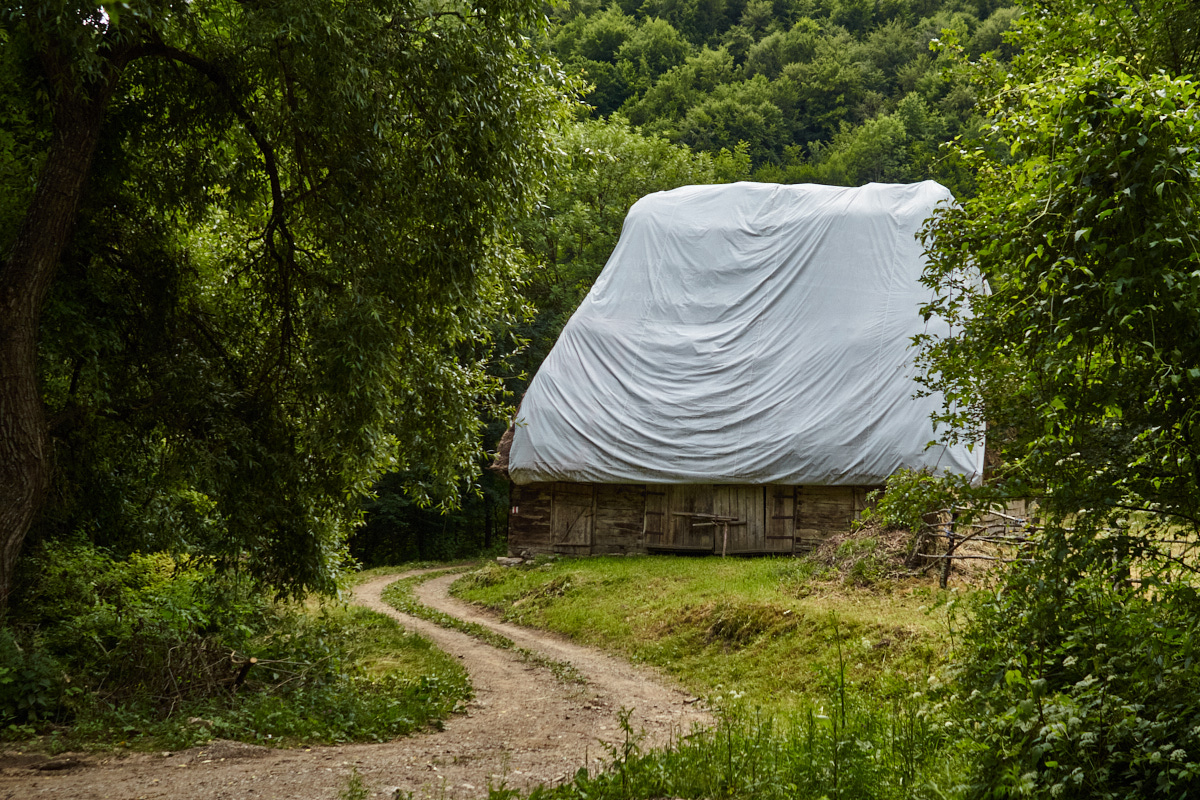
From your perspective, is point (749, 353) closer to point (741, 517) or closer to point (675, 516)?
point (741, 517)

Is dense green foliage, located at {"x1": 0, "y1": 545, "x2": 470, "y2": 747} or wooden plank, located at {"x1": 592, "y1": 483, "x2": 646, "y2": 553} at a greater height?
wooden plank, located at {"x1": 592, "y1": 483, "x2": 646, "y2": 553}

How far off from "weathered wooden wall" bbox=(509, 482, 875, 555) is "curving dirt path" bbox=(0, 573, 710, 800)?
30.2ft

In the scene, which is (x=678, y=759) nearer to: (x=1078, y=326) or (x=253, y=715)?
(x=1078, y=326)

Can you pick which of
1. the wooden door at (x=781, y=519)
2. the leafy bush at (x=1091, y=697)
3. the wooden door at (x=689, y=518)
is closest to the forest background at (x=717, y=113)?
the wooden door at (x=689, y=518)

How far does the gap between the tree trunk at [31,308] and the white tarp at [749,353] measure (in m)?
13.7

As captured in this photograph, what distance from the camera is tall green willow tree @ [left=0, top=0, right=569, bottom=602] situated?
24.0ft

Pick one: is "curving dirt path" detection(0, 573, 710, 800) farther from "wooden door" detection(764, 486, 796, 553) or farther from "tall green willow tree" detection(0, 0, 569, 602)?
"wooden door" detection(764, 486, 796, 553)

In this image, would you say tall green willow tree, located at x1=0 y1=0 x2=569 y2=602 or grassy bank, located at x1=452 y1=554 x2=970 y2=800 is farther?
tall green willow tree, located at x1=0 y1=0 x2=569 y2=602

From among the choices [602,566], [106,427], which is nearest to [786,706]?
[106,427]

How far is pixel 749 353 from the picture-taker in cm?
2059

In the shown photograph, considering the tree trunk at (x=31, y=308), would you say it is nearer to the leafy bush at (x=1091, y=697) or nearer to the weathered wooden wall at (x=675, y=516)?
the leafy bush at (x=1091, y=697)

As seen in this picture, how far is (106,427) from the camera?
8820 mm

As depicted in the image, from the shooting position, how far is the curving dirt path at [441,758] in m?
5.79

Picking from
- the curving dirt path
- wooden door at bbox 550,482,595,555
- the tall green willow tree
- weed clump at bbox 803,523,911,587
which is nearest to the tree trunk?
the tall green willow tree
